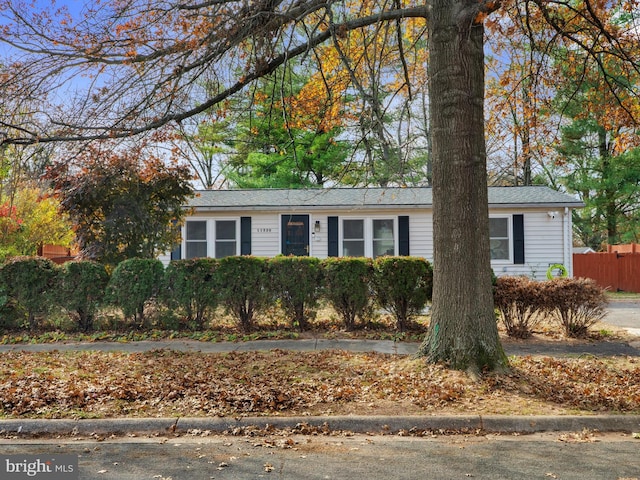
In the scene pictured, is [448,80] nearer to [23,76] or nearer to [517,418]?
[517,418]

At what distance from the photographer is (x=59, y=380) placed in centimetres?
645

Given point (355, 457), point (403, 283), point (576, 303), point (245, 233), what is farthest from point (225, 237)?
point (355, 457)

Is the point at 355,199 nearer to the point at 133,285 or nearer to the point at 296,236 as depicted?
the point at 296,236

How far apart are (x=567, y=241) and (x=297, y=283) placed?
37.3ft

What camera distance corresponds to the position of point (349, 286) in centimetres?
975

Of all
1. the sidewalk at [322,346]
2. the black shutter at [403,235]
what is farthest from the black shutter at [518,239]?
the sidewalk at [322,346]

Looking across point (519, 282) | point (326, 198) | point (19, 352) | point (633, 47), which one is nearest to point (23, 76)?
point (19, 352)

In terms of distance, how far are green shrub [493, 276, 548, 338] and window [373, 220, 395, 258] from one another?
26.5 ft

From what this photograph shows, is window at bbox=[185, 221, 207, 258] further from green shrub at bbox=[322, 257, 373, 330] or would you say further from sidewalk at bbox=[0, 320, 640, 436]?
sidewalk at bbox=[0, 320, 640, 436]

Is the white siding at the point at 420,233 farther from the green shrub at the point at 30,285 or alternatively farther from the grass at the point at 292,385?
the green shrub at the point at 30,285

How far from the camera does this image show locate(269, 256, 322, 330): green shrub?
989 cm

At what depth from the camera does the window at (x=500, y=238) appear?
57.4ft

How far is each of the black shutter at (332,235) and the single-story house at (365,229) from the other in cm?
3

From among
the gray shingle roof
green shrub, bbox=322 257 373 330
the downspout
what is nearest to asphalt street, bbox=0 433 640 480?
green shrub, bbox=322 257 373 330
